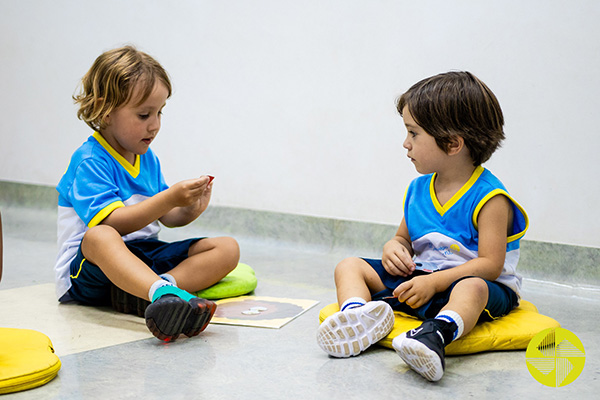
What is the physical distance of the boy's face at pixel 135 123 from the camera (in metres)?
1.68

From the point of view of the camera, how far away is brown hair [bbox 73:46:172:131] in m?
1.68

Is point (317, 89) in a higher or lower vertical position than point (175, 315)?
higher

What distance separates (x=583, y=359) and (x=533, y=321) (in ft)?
0.43

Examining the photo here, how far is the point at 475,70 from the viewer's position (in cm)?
224

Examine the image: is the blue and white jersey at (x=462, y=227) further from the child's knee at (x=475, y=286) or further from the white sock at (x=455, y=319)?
the white sock at (x=455, y=319)

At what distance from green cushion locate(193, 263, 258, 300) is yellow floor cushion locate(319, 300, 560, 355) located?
379mm

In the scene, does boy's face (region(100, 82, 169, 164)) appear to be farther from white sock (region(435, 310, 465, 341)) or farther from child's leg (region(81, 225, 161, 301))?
white sock (region(435, 310, 465, 341))

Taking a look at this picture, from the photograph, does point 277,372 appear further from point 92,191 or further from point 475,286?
point 92,191

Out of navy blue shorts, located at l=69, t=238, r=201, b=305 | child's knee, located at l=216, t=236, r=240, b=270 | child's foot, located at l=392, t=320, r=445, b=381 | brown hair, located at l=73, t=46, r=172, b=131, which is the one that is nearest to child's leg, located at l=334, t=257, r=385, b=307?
child's foot, located at l=392, t=320, r=445, b=381

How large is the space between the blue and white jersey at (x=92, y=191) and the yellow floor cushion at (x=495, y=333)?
0.59 m

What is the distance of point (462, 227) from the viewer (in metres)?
1.51

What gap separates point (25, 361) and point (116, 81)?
2.54ft

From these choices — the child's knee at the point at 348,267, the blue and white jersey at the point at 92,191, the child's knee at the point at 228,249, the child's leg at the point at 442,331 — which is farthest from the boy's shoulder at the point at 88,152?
the child's leg at the point at 442,331

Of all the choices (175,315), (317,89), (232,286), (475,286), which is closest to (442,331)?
(475,286)
